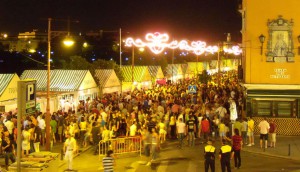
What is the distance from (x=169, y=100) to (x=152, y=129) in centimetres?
1364

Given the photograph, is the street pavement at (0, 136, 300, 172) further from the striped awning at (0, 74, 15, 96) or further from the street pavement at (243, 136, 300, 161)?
the striped awning at (0, 74, 15, 96)

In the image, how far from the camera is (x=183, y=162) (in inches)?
677

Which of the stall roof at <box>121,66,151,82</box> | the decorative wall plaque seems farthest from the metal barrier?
the stall roof at <box>121,66,151,82</box>

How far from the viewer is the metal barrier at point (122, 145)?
18.2m

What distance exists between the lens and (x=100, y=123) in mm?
20016

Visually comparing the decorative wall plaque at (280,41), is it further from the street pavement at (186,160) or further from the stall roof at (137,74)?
the stall roof at (137,74)

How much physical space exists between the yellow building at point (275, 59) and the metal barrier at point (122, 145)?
833 cm

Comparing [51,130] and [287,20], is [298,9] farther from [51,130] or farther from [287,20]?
[51,130]

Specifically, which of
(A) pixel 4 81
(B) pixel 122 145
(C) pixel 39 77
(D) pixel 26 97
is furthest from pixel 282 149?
(C) pixel 39 77

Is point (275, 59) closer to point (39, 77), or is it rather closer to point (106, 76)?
point (106, 76)

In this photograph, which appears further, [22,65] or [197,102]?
[22,65]

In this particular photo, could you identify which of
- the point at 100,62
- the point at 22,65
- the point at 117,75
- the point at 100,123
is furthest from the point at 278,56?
the point at 22,65

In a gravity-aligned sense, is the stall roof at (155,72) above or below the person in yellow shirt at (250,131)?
above

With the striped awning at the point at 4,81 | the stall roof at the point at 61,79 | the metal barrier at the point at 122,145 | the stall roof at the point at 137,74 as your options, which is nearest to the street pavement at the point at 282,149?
the metal barrier at the point at 122,145
